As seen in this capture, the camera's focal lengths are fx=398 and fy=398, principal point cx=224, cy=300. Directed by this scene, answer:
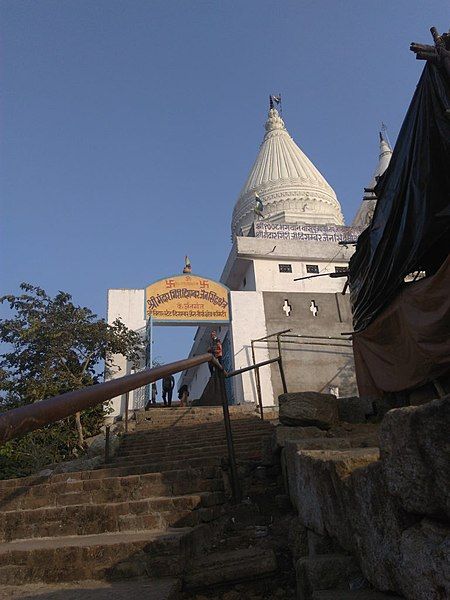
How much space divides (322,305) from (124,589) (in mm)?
12949

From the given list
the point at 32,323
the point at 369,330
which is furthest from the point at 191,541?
the point at 32,323

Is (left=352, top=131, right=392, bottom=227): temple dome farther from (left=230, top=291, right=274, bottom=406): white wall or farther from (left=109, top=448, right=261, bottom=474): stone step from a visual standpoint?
(left=109, top=448, right=261, bottom=474): stone step

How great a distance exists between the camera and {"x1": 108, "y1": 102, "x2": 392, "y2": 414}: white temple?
522 inches

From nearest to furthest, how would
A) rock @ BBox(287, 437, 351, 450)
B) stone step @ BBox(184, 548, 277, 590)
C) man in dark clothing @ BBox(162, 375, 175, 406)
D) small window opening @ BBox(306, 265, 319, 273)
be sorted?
stone step @ BBox(184, 548, 277, 590), rock @ BBox(287, 437, 351, 450), man in dark clothing @ BBox(162, 375, 175, 406), small window opening @ BBox(306, 265, 319, 273)

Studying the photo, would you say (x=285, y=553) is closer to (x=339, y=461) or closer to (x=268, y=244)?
(x=339, y=461)

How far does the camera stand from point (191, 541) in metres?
2.96

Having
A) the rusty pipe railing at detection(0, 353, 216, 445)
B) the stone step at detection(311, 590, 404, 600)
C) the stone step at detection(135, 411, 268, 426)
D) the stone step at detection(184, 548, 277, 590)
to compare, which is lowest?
the stone step at detection(184, 548, 277, 590)

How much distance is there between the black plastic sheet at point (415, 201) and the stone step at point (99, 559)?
419 cm

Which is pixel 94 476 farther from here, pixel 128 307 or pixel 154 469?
pixel 128 307

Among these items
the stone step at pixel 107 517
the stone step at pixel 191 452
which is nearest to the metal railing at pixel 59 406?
the stone step at pixel 107 517

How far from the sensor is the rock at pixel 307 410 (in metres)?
4.93

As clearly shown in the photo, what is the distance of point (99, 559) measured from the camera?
9.29 feet

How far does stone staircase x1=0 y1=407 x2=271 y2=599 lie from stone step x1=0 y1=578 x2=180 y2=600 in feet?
0.12

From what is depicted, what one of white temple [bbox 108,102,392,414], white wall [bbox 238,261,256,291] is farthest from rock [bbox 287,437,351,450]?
white wall [bbox 238,261,256,291]
